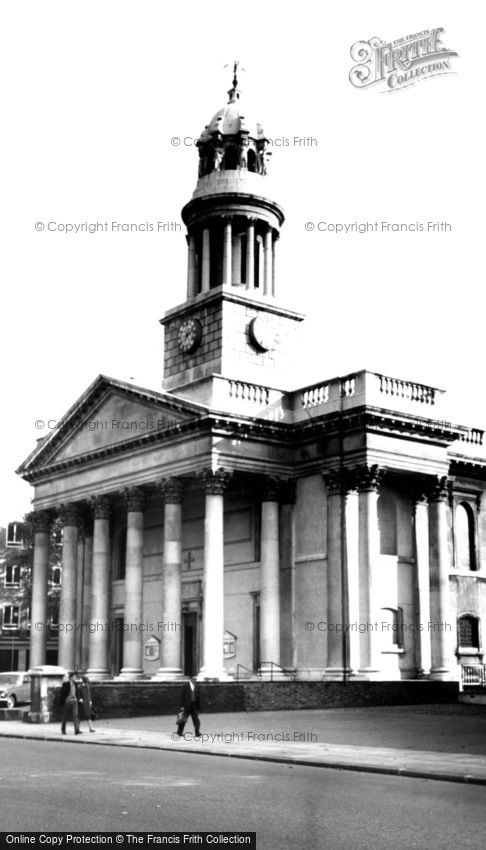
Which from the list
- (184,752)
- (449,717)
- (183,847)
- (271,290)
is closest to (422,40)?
(184,752)

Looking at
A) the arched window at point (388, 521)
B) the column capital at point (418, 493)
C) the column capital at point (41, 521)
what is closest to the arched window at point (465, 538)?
the column capital at point (418, 493)

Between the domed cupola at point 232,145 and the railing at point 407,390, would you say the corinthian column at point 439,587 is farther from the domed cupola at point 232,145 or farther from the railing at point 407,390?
the domed cupola at point 232,145

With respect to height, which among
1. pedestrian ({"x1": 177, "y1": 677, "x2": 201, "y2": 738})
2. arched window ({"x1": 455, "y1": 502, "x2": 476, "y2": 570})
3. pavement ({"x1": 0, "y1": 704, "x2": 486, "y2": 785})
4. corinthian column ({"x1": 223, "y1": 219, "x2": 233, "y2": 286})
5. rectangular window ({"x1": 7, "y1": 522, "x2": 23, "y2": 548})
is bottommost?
pavement ({"x1": 0, "y1": 704, "x2": 486, "y2": 785})

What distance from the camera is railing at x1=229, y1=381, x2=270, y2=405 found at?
136ft

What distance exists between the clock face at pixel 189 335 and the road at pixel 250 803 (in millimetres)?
29713

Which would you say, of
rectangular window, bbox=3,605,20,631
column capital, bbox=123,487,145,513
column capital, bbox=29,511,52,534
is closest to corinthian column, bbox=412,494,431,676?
column capital, bbox=123,487,145,513

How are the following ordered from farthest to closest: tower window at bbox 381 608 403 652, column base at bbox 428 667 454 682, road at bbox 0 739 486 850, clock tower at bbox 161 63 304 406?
clock tower at bbox 161 63 304 406
tower window at bbox 381 608 403 652
column base at bbox 428 667 454 682
road at bbox 0 739 486 850

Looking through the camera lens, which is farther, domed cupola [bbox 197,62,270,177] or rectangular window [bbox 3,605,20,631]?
rectangular window [bbox 3,605,20,631]

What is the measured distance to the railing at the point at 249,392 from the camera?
41406 millimetres

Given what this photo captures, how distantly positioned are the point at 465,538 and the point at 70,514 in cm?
1718

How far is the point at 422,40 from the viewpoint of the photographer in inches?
819

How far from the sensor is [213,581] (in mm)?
38625

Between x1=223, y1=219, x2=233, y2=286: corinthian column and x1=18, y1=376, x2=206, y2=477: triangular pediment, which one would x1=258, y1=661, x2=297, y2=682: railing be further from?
x1=223, y1=219, x2=233, y2=286: corinthian column

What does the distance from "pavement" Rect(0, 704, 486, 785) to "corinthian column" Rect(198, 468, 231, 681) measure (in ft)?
14.1
